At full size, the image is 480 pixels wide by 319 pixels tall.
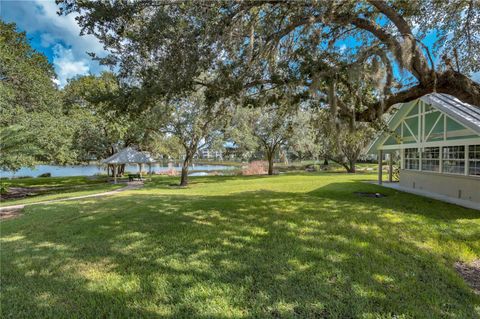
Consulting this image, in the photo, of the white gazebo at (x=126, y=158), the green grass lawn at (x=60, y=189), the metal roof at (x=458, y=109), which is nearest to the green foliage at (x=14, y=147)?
the green grass lawn at (x=60, y=189)

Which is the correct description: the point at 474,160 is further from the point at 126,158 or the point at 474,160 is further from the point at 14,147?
the point at 126,158

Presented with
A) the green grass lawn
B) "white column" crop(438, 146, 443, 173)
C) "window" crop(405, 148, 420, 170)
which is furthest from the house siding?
the green grass lawn

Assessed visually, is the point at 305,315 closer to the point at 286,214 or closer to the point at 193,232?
the point at 193,232

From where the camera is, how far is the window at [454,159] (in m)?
9.48

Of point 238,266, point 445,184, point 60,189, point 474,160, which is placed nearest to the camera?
point 238,266

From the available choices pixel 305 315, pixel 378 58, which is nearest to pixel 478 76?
pixel 378 58

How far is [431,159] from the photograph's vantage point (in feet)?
36.5

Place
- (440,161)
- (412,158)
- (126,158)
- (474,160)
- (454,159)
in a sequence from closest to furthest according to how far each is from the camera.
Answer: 1. (474,160)
2. (454,159)
3. (440,161)
4. (412,158)
5. (126,158)

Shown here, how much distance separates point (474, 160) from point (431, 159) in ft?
7.49

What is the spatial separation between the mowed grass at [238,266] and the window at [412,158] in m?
7.26

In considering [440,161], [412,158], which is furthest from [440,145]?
[412,158]

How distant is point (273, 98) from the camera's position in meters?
6.59

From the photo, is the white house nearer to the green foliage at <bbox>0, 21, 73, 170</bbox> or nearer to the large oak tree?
the large oak tree

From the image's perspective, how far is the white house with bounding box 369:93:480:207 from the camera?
855cm
